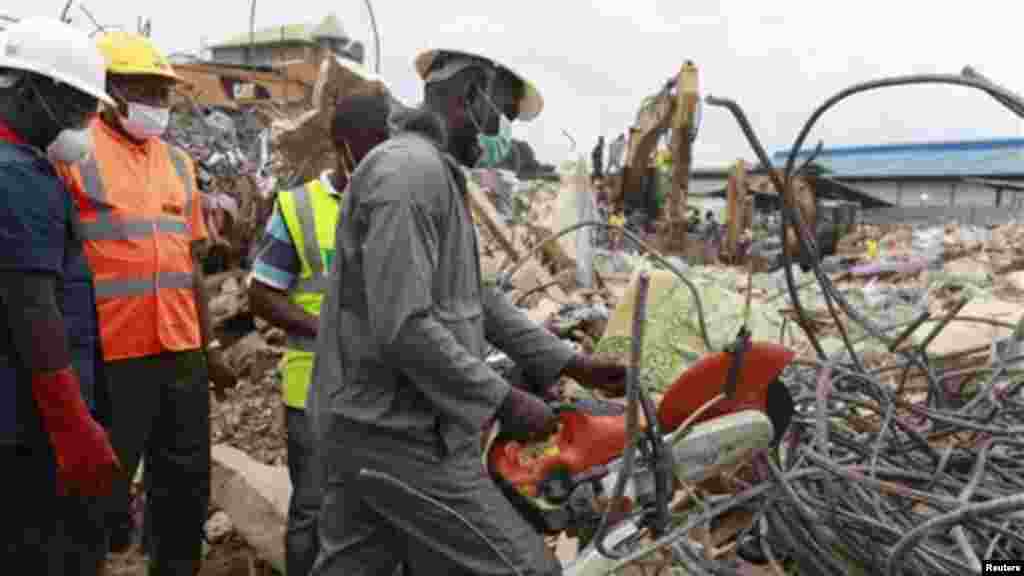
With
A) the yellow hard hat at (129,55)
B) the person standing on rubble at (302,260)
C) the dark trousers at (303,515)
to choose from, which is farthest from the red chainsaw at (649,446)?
the yellow hard hat at (129,55)

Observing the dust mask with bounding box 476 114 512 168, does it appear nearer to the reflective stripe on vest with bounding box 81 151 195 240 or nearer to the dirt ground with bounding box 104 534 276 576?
the reflective stripe on vest with bounding box 81 151 195 240

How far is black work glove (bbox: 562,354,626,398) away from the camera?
2209mm

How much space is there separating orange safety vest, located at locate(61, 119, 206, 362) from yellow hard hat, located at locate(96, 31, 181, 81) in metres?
0.21

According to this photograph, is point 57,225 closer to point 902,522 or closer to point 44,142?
point 44,142

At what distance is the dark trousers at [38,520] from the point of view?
2.21 meters

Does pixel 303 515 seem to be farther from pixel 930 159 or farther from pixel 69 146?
pixel 930 159

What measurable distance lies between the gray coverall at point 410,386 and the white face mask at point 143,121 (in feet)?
3.96

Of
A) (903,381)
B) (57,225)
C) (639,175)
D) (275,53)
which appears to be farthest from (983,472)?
(275,53)

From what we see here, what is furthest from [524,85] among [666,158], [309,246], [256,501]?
[666,158]

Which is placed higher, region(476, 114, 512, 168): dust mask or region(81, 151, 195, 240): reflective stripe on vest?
region(476, 114, 512, 168): dust mask

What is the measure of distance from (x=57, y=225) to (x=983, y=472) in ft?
8.24

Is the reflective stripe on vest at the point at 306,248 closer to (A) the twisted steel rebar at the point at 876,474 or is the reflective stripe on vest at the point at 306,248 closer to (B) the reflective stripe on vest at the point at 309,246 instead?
(B) the reflective stripe on vest at the point at 309,246

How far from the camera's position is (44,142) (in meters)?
2.20

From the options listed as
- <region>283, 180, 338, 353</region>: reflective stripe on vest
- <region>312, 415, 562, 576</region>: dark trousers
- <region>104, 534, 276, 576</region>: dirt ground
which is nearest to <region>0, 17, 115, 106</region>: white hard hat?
<region>283, 180, 338, 353</region>: reflective stripe on vest
